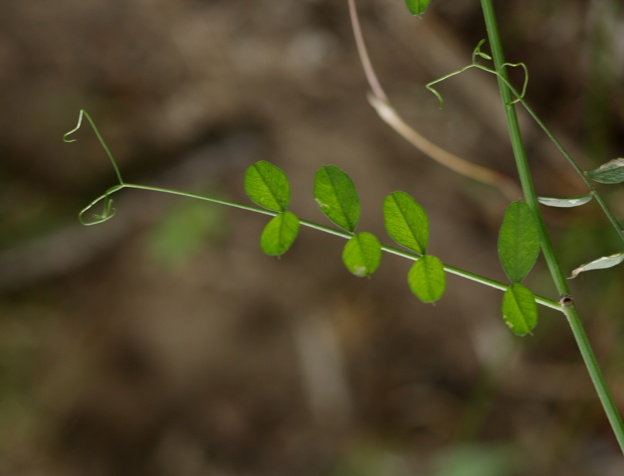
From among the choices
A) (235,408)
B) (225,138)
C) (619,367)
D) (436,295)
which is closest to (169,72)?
(225,138)

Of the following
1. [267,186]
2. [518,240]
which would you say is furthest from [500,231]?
[267,186]

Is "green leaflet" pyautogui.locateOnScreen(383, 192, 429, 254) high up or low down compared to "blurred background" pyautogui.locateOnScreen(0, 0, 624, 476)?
up

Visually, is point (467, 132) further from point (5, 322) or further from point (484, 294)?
point (5, 322)

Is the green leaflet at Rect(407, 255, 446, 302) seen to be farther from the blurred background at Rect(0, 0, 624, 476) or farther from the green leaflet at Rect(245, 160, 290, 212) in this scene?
the blurred background at Rect(0, 0, 624, 476)

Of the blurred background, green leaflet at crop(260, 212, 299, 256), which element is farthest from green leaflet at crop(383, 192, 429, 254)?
the blurred background

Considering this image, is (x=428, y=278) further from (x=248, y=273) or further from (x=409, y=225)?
(x=248, y=273)

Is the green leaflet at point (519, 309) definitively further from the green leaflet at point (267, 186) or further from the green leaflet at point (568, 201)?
the green leaflet at point (267, 186)
